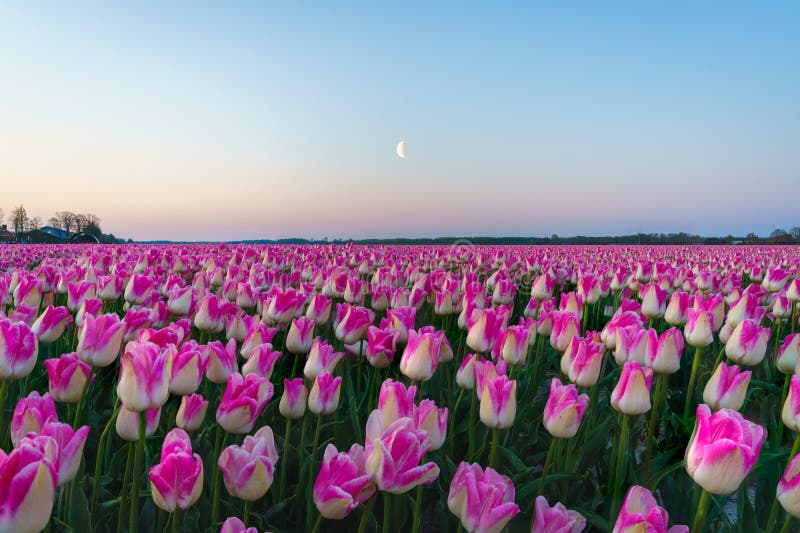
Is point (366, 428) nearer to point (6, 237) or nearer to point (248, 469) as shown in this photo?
point (248, 469)

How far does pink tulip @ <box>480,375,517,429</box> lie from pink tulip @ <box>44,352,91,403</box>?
1377mm

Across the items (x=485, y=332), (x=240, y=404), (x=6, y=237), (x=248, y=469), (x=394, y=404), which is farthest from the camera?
(x=6, y=237)

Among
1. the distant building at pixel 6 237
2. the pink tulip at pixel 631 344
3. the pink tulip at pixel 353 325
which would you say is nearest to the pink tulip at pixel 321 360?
the pink tulip at pixel 353 325

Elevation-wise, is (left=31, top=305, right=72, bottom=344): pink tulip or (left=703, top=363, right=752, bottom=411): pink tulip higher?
(left=31, top=305, right=72, bottom=344): pink tulip

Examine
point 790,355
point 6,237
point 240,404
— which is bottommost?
point 790,355

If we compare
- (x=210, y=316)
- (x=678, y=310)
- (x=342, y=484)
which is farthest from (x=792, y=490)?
(x=210, y=316)

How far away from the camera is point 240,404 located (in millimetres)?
1682

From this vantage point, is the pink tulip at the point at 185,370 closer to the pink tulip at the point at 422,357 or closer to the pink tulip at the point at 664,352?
the pink tulip at the point at 422,357

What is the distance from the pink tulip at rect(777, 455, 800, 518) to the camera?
1.40 metres

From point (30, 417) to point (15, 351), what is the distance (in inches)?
19.5

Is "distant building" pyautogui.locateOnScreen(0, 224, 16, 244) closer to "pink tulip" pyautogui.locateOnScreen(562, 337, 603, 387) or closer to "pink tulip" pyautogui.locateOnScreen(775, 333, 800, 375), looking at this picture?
"pink tulip" pyautogui.locateOnScreen(562, 337, 603, 387)

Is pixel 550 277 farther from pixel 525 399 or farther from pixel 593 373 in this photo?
pixel 593 373

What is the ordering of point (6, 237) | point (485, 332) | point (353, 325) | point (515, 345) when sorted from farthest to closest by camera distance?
point (6, 237) → point (353, 325) → point (485, 332) → point (515, 345)

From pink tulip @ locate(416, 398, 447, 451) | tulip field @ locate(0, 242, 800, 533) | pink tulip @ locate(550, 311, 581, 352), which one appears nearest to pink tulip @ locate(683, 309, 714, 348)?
tulip field @ locate(0, 242, 800, 533)
